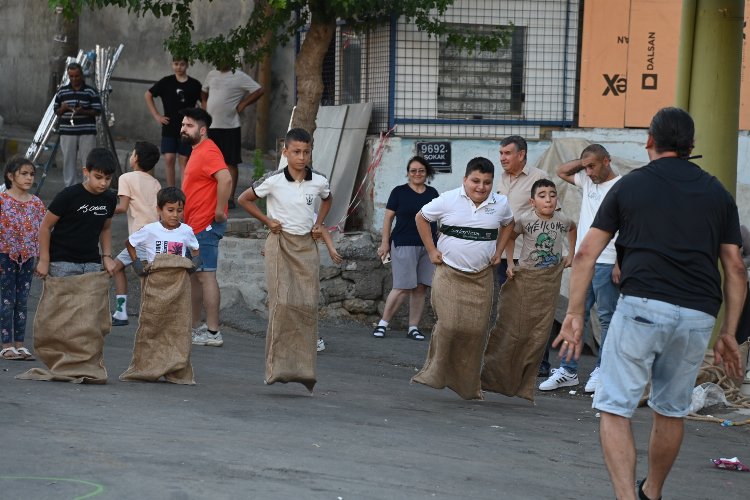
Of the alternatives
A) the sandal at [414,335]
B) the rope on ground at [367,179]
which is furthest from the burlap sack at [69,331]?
the rope on ground at [367,179]

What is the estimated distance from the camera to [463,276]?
8.82 meters

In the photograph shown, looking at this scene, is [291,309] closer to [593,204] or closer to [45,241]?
[45,241]

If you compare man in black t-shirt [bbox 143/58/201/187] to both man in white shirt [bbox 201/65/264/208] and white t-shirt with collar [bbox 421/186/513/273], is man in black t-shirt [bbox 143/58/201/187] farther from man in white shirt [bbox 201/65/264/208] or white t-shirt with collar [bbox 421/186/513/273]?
white t-shirt with collar [bbox 421/186/513/273]

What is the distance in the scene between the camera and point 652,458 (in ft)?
19.0

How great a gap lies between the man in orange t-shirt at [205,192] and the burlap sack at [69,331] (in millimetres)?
1923

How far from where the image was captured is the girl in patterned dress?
947 cm

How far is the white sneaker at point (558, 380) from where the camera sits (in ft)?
33.0

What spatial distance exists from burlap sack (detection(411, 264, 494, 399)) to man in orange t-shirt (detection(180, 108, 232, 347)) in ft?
7.76

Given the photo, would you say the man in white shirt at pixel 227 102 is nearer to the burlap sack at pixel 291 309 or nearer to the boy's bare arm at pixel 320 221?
the boy's bare arm at pixel 320 221

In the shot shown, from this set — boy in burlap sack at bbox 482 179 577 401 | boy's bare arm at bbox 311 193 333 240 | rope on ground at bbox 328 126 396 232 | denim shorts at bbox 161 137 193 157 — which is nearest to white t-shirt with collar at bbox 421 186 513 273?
boy in burlap sack at bbox 482 179 577 401

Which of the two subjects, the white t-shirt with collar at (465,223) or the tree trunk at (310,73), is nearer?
the white t-shirt with collar at (465,223)

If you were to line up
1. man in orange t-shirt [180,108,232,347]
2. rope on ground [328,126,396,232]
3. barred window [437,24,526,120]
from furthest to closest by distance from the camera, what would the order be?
barred window [437,24,526,120] → rope on ground [328,126,396,232] → man in orange t-shirt [180,108,232,347]

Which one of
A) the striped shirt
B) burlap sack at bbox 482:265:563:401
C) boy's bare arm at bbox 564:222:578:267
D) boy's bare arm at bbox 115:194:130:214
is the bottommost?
burlap sack at bbox 482:265:563:401

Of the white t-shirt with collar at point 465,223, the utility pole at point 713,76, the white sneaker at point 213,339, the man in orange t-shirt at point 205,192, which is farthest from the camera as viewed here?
the white sneaker at point 213,339
